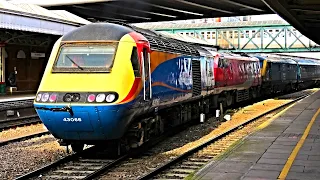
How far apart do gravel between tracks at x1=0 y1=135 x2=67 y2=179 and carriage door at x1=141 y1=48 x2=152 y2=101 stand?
2.42 m

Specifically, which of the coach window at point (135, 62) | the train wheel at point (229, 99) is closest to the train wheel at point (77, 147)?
the coach window at point (135, 62)

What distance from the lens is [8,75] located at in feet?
81.5

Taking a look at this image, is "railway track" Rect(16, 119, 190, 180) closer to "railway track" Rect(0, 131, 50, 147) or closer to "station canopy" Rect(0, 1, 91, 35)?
"railway track" Rect(0, 131, 50, 147)

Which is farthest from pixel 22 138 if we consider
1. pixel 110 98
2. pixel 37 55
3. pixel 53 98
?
pixel 37 55

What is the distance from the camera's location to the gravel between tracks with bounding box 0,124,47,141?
540 inches

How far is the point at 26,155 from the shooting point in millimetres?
10328

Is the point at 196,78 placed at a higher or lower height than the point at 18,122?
higher

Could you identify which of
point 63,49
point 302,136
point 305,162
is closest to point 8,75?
point 63,49

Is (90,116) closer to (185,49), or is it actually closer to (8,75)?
(185,49)

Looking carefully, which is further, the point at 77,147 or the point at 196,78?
the point at 196,78

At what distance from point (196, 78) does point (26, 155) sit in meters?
6.51

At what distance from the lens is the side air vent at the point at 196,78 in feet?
47.2

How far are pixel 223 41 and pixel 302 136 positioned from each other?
48040 millimetres

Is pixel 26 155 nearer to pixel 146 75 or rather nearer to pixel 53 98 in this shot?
pixel 53 98
